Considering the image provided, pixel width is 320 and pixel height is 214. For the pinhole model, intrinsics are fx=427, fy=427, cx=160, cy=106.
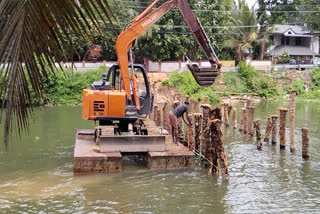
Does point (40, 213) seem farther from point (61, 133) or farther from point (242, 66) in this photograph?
point (242, 66)

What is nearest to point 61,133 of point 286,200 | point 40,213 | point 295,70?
point 40,213

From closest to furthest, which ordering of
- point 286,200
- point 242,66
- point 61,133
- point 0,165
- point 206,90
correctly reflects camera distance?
point 286,200 → point 0,165 → point 61,133 → point 206,90 → point 242,66

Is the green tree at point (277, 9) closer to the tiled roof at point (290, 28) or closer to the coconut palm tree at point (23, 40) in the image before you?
the tiled roof at point (290, 28)

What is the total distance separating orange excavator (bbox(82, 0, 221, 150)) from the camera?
13281mm

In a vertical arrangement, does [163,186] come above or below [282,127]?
below

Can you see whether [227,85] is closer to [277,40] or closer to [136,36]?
[277,40]

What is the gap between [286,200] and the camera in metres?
10.3

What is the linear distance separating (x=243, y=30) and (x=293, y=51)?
30.7 feet

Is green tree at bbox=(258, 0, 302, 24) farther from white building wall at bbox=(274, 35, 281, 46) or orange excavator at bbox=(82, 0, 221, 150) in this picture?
orange excavator at bbox=(82, 0, 221, 150)

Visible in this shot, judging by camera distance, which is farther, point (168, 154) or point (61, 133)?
point (61, 133)

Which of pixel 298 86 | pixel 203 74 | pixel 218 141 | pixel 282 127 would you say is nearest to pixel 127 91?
pixel 203 74

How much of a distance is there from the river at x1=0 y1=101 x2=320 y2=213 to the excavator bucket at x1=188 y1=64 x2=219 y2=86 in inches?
110

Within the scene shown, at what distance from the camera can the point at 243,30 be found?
45188 millimetres

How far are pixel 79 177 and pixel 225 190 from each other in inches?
160
